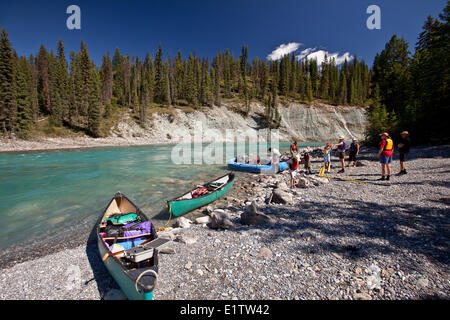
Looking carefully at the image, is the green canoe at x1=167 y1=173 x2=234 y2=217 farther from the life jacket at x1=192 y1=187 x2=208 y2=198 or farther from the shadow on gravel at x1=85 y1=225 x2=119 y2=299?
the shadow on gravel at x1=85 y1=225 x2=119 y2=299

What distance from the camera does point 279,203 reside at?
7.80 metres

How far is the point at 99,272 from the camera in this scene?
4.51 meters

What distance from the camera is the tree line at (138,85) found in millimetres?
38875

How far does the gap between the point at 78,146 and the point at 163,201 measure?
3852 centimetres

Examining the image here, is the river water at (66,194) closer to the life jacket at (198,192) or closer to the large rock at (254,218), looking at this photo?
the life jacket at (198,192)

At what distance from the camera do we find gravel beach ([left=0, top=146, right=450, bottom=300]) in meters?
3.24

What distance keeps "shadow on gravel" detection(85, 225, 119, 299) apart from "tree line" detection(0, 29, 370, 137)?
46794 mm

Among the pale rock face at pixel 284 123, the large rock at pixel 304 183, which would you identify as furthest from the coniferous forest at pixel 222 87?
the large rock at pixel 304 183

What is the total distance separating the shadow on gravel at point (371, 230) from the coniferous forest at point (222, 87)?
18.4m

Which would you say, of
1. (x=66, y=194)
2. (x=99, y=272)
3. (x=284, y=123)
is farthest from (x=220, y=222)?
(x=284, y=123)

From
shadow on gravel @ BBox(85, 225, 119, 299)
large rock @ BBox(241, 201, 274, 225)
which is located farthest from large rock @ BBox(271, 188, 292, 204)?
shadow on gravel @ BBox(85, 225, 119, 299)

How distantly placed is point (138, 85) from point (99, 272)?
7890cm
